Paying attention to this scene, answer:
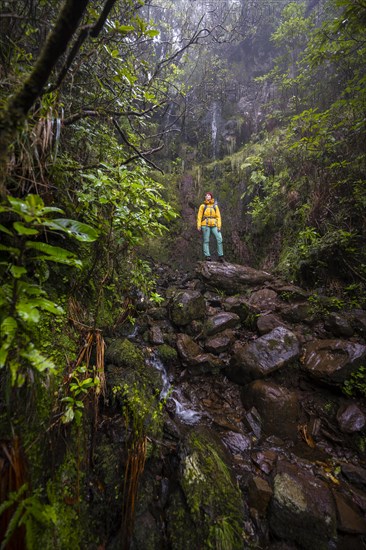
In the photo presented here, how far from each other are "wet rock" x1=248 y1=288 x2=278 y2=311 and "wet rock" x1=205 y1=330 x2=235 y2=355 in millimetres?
1038

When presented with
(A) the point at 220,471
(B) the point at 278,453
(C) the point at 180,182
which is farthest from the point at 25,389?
(C) the point at 180,182

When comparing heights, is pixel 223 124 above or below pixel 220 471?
above

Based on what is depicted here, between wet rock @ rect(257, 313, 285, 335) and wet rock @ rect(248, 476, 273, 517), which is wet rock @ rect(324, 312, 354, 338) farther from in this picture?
wet rock @ rect(248, 476, 273, 517)

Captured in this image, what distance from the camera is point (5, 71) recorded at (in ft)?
7.16

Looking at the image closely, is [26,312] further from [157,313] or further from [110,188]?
[157,313]

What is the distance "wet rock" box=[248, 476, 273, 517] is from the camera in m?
2.63

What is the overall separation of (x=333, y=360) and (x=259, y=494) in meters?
2.15

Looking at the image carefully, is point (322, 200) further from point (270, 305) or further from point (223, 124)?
point (223, 124)

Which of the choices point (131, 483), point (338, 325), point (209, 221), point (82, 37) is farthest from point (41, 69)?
point (209, 221)

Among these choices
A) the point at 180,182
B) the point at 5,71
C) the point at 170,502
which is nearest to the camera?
the point at 5,71

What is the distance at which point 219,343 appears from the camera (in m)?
4.52

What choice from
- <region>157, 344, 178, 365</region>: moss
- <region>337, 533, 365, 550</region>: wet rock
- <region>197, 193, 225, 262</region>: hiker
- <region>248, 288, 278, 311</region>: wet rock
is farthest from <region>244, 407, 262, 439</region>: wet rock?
<region>197, 193, 225, 262</region>: hiker

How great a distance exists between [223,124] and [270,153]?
5.15 meters

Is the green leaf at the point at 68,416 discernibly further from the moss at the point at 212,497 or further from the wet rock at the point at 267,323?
the wet rock at the point at 267,323
